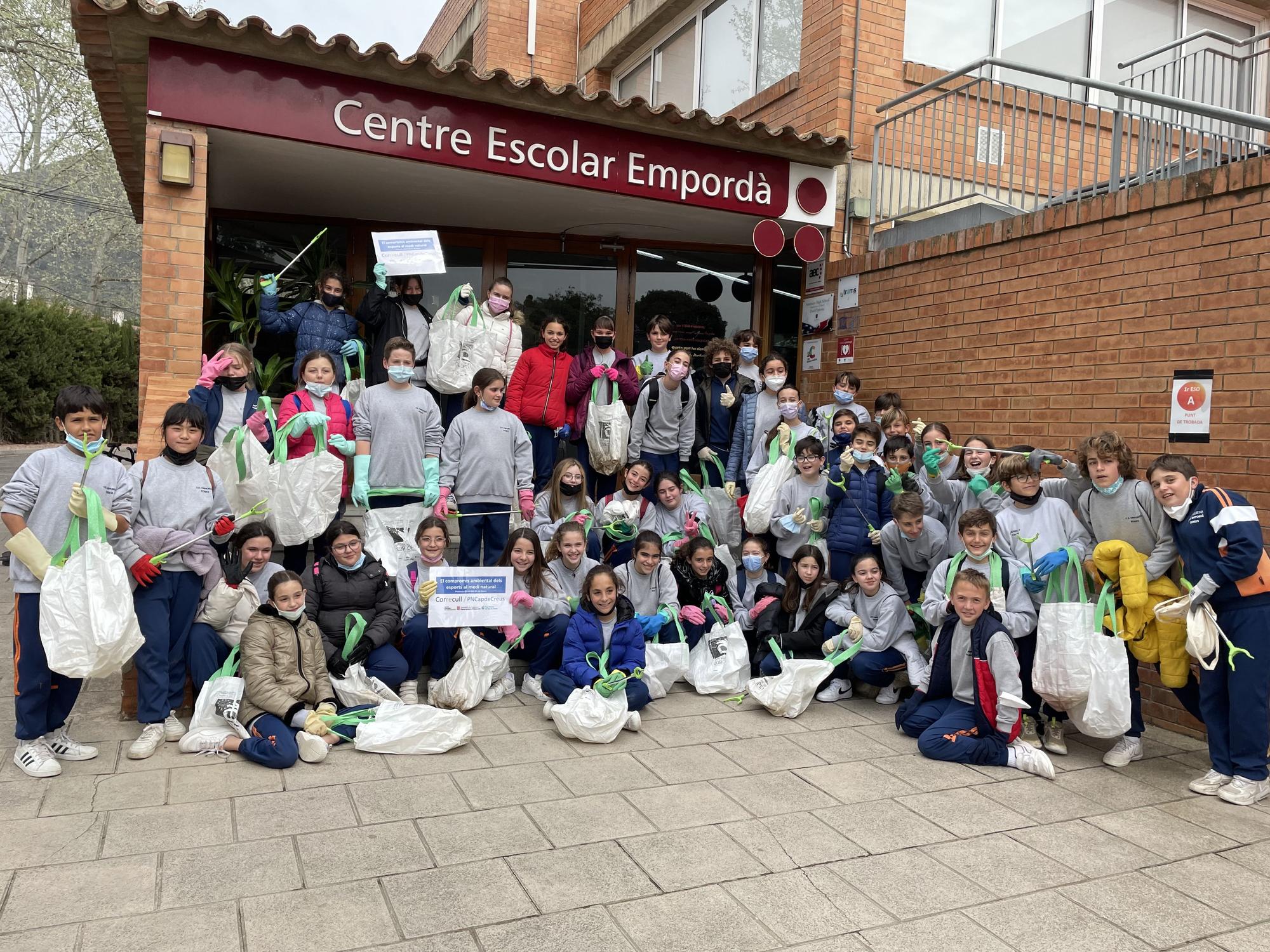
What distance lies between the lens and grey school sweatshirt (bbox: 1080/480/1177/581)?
4.73m

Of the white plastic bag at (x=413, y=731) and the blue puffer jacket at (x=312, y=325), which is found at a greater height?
the blue puffer jacket at (x=312, y=325)

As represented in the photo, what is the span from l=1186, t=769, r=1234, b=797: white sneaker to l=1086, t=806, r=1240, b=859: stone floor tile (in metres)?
0.40

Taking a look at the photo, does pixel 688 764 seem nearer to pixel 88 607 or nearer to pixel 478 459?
pixel 478 459

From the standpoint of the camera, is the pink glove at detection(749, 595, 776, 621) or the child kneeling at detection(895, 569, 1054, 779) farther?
the pink glove at detection(749, 595, 776, 621)

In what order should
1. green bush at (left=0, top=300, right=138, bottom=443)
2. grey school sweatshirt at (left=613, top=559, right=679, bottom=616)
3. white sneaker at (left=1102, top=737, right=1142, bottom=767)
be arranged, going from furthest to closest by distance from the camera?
green bush at (left=0, top=300, right=138, bottom=443) → grey school sweatshirt at (left=613, top=559, right=679, bottom=616) → white sneaker at (left=1102, top=737, right=1142, bottom=767)

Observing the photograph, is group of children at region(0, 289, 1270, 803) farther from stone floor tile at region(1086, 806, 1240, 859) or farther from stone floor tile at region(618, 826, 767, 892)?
stone floor tile at region(618, 826, 767, 892)

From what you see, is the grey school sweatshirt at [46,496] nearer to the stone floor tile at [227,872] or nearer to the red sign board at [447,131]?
the stone floor tile at [227,872]

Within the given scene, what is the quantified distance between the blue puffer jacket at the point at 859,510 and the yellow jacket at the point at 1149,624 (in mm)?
1698

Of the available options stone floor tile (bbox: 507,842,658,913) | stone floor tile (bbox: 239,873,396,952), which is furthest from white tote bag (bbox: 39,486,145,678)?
stone floor tile (bbox: 507,842,658,913)

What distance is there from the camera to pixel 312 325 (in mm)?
7008

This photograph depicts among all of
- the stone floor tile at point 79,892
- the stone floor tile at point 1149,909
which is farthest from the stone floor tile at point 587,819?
the stone floor tile at point 1149,909

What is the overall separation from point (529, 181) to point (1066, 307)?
165 inches

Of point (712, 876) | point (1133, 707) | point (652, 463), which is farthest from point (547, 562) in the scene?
point (1133, 707)

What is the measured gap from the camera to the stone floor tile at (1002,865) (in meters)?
3.44
